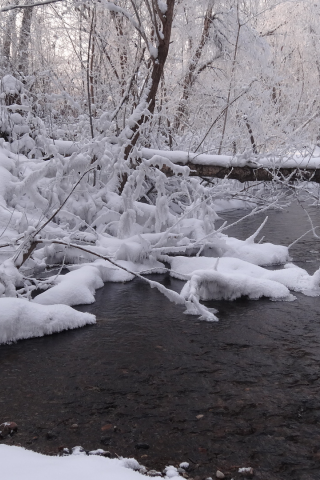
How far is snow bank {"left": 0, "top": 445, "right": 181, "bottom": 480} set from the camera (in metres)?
2.19

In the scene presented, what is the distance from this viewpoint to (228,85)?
38.0ft

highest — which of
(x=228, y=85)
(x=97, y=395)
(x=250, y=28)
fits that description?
(x=250, y=28)

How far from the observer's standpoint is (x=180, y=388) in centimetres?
324

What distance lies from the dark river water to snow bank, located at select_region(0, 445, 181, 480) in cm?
12

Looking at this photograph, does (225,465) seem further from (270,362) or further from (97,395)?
(270,362)

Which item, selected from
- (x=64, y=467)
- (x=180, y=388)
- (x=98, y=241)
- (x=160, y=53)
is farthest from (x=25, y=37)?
(x=64, y=467)

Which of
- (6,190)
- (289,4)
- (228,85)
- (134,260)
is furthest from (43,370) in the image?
(289,4)

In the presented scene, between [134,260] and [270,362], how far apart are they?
293cm

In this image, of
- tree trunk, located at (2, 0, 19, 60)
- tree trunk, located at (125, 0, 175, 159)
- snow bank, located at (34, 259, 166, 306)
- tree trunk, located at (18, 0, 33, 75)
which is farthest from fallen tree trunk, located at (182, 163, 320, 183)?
tree trunk, located at (2, 0, 19, 60)

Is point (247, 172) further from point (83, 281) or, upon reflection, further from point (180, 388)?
point (180, 388)

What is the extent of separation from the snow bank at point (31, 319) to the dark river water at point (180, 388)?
8cm

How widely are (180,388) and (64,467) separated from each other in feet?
3.67

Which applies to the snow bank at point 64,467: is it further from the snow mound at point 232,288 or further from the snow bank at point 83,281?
the snow mound at point 232,288

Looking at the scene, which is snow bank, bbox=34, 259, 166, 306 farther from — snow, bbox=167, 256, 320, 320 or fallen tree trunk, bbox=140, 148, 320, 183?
fallen tree trunk, bbox=140, 148, 320, 183
